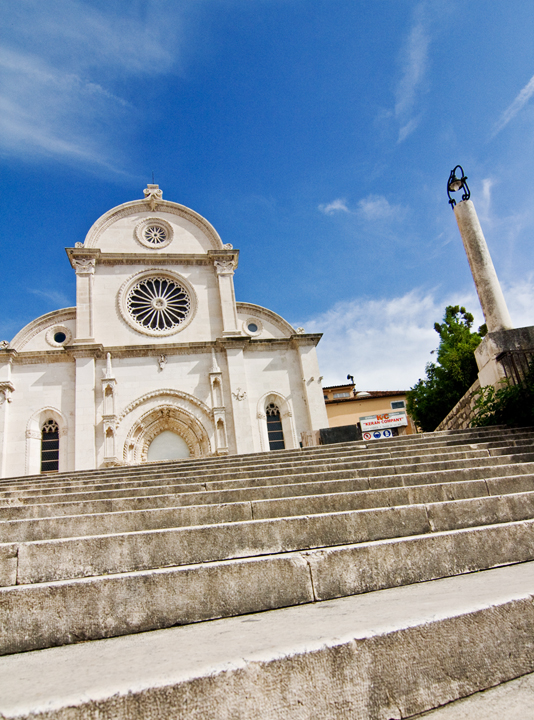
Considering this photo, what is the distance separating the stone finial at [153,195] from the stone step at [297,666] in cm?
2195

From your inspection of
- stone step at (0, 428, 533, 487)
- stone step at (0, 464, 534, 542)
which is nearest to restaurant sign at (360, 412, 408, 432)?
stone step at (0, 428, 533, 487)

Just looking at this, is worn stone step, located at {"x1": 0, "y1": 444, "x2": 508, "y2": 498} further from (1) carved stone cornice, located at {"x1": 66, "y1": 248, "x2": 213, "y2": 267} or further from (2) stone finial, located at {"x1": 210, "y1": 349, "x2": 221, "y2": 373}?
(1) carved stone cornice, located at {"x1": 66, "y1": 248, "x2": 213, "y2": 267}

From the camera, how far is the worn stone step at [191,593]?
96.0 inches

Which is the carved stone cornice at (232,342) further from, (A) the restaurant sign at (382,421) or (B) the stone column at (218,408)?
(A) the restaurant sign at (382,421)

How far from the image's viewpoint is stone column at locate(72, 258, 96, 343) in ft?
60.4

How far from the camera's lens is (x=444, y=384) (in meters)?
22.0

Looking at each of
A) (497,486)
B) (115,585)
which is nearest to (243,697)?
(115,585)

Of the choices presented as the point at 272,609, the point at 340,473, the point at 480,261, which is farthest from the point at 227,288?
the point at 272,609

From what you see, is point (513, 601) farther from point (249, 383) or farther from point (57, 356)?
point (57, 356)

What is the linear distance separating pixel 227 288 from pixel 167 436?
24.2 ft

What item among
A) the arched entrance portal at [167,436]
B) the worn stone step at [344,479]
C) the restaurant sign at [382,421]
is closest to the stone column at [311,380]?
the arched entrance portal at [167,436]

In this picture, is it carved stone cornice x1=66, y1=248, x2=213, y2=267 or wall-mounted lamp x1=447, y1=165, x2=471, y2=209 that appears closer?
wall-mounted lamp x1=447, y1=165, x2=471, y2=209

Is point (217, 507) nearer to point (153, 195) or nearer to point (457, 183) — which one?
point (457, 183)

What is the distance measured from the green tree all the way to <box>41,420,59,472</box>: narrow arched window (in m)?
17.4
